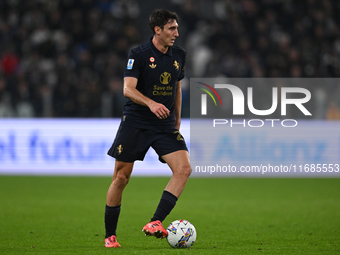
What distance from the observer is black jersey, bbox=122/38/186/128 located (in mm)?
4469

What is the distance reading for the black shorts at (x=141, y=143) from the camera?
444 centimetres

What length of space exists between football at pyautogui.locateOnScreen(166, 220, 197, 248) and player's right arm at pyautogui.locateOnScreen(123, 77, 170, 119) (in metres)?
0.94

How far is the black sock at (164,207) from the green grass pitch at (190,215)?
298mm

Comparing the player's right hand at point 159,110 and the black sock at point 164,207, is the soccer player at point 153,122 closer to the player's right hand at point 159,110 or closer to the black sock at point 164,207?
the black sock at point 164,207

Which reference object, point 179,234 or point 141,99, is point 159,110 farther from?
point 179,234

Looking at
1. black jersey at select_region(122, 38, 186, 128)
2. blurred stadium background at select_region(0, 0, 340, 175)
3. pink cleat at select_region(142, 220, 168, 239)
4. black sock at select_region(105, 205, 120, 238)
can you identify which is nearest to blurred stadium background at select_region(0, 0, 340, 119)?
blurred stadium background at select_region(0, 0, 340, 175)

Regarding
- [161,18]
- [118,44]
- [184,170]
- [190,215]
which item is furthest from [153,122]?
[118,44]

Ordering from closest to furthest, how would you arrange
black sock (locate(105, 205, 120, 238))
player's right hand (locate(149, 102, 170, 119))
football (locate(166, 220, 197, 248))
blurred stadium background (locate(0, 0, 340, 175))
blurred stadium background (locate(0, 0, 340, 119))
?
player's right hand (locate(149, 102, 170, 119))
football (locate(166, 220, 197, 248))
black sock (locate(105, 205, 120, 238))
blurred stadium background (locate(0, 0, 340, 175))
blurred stadium background (locate(0, 0, 340, 119))

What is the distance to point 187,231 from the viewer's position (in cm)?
439

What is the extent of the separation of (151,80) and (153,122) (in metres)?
0.37

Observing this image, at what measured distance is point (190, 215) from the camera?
6777 mm

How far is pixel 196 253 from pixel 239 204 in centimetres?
369

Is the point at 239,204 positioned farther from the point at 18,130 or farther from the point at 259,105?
the point at 18,130

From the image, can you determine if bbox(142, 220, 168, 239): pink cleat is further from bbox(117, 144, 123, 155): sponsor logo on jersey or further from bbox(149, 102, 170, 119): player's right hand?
bbox(149, 102, 170, 119): player's right hand
